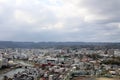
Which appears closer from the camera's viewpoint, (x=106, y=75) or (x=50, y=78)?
(x=50, y=78)

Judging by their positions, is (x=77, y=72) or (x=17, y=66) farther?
(x=17, y=66)

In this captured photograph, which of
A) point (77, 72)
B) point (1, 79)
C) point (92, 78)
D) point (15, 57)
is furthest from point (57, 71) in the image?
point (15, 57)

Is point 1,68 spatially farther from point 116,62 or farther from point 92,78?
point 116,62

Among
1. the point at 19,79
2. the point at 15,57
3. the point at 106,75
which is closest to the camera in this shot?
the point at 19,79

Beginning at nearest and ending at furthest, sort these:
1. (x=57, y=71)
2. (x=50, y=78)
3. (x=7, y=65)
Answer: (x=50, y=78) < (x=57, y=71) < (x=7, y=65)

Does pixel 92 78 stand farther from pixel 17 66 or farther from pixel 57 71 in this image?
pixel 17 66

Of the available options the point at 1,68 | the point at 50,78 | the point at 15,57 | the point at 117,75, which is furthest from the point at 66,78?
the point at 15,57

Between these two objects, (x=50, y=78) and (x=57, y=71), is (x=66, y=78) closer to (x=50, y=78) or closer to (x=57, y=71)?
(x=50, y=78)

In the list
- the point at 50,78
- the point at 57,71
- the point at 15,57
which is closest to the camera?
the point at 50,78

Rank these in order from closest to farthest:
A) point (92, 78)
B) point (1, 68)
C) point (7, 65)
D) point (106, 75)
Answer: point (92, 78) → point (106, 75) → point (1, 68) → point (7, 65)
